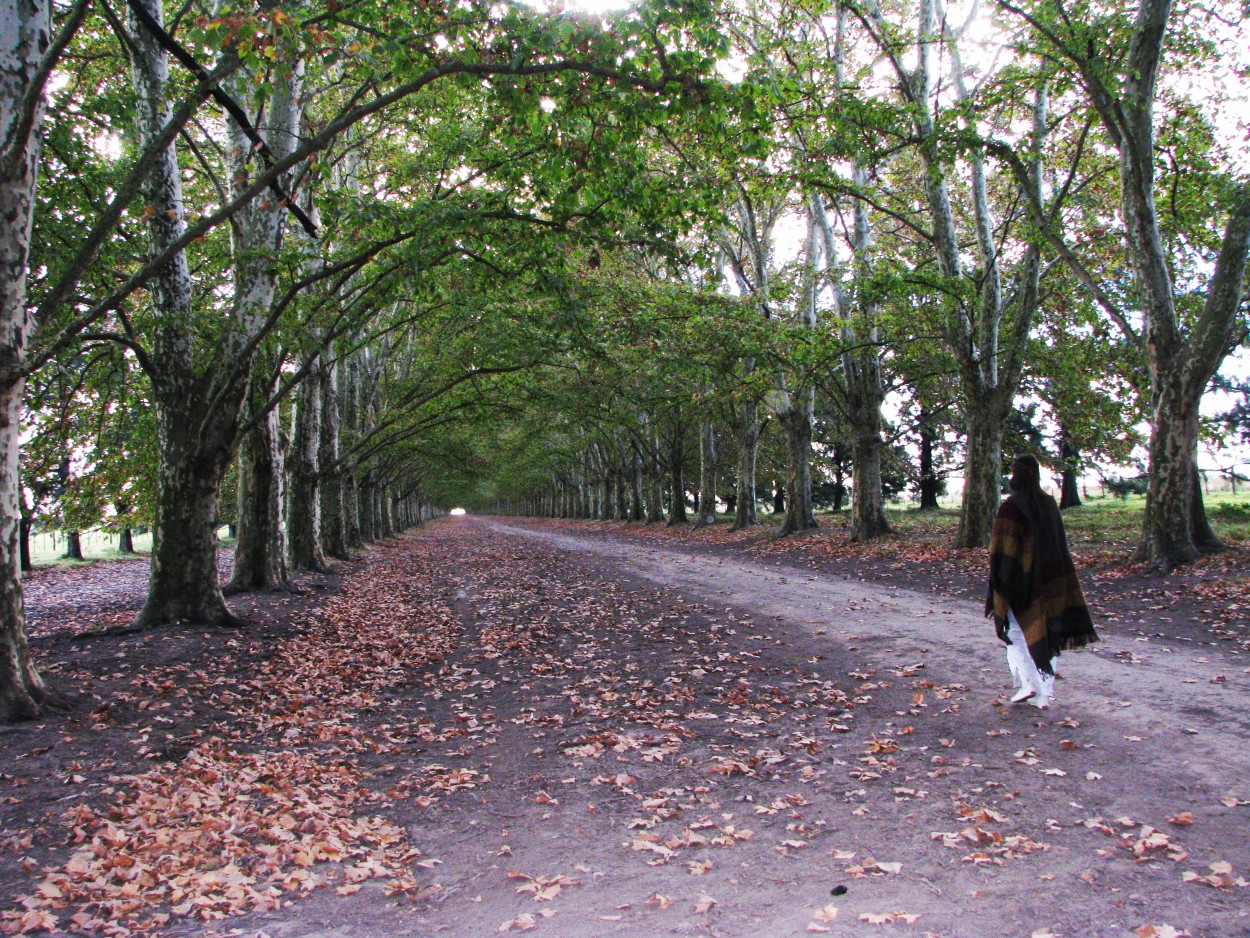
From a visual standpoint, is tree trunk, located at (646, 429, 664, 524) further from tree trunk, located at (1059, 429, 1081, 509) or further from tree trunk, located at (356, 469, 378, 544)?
tree trunk, located at (1059, 429, 1081, 509)

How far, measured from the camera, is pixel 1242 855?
12.5 ft

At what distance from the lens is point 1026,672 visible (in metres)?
6.28

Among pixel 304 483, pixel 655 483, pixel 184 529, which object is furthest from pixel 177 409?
pixel 655 483

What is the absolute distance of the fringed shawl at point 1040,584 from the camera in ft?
19.9

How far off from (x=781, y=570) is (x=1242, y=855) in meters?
14.3

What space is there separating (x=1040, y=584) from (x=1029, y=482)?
2.72ft

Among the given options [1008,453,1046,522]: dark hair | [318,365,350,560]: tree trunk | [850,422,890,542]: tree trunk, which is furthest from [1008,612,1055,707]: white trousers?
[318,365,350,560]: tree trunk

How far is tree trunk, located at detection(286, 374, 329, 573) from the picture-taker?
709 inches

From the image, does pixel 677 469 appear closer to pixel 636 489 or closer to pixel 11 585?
pixel 636 489

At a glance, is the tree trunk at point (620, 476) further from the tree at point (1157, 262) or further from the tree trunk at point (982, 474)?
the tree at point (1157, 262)

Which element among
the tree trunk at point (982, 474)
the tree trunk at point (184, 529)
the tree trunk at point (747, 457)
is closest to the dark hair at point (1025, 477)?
the tree trunk at point (184, 529)

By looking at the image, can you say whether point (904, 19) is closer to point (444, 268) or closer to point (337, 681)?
point (444, 268)

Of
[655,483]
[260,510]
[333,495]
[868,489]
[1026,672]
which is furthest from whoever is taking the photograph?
Result: [655,483]

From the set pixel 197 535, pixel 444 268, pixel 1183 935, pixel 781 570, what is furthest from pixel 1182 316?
pixel 197 535
